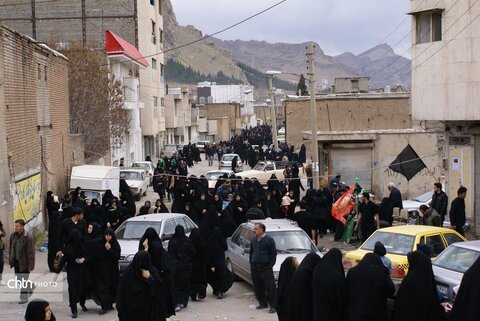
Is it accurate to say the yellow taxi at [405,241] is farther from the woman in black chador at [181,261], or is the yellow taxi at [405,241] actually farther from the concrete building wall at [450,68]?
the concrete building wall at [450,68]

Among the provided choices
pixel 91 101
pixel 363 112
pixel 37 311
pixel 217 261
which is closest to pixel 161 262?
pixel 217 261

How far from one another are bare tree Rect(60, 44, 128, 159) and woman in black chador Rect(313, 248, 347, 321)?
26529 millimetres

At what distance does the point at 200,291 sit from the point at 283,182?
49.6 ft

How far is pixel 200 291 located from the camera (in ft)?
49.3

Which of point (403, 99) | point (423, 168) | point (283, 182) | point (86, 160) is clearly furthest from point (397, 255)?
point (403, 99)

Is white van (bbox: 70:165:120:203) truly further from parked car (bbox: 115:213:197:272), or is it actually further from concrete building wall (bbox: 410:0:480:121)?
concrete building wall (bbox: 410:0:480:121)

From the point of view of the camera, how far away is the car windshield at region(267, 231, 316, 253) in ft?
50.6

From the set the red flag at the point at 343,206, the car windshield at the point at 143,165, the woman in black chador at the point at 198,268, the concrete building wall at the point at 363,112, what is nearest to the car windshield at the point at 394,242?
the woman in black chador at the point at 198,268

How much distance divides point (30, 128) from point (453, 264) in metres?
13.6

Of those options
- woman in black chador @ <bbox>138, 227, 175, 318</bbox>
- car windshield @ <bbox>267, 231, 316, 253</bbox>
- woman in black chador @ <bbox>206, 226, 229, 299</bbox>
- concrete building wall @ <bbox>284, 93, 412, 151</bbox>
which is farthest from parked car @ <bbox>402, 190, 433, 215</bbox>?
concrete building wall @ <bbox>284, 93, 412, 151</bbox>

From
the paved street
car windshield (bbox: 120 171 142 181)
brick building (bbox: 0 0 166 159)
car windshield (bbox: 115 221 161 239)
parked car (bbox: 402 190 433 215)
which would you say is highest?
brick building (bbox: 0 0 166 159)

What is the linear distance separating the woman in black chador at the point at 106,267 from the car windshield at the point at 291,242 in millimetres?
3295

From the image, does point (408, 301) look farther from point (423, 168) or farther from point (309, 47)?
point (423, 168)

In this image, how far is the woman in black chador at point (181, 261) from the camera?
14.2 metres
